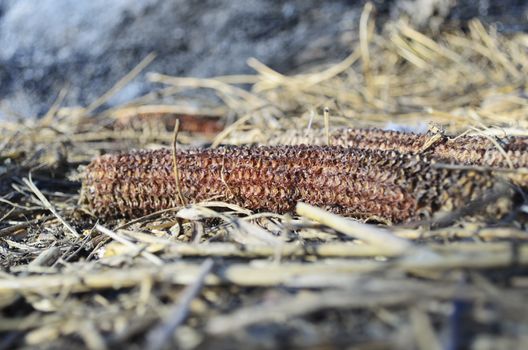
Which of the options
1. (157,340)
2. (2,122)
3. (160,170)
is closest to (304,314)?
(157,340)

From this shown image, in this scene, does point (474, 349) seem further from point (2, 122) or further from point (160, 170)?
point (2, 122)

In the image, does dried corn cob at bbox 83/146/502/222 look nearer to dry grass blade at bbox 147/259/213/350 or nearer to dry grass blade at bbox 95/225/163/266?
dry grass blade at bbox 95/225/163/266

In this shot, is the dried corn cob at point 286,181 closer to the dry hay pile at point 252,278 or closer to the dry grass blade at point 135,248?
the dry hay pile at point 252,278

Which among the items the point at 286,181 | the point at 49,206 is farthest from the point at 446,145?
the point at 49,206

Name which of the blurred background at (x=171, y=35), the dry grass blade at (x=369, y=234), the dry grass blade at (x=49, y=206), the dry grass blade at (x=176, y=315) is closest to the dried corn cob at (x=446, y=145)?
the dry grass blade at (x=369, y=234)

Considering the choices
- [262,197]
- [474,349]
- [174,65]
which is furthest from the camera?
[174,65]

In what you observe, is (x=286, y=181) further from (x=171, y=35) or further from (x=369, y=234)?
(x=171, y=35)
